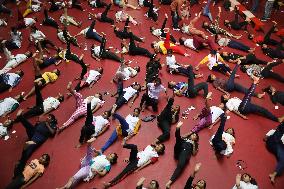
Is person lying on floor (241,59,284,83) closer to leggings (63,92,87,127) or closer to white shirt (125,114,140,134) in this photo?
white shirt (125,114,140,134)

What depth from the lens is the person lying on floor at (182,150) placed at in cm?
691

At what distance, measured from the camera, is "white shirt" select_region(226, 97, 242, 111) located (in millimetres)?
8630

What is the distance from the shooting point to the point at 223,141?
7465mm

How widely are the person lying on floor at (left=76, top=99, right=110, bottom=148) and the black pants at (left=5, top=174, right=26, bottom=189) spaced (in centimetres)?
146

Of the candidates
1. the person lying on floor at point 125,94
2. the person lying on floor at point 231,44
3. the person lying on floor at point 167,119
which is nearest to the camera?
the person lying on floor at point 167,119

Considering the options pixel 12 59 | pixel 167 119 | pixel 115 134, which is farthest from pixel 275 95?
pixel 12 59

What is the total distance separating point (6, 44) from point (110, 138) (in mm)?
5577

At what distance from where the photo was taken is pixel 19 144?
768cm

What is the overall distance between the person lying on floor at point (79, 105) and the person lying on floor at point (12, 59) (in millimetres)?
2727

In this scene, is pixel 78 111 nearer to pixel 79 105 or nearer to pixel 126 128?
pixel 79 105

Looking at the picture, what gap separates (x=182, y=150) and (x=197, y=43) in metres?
4.98

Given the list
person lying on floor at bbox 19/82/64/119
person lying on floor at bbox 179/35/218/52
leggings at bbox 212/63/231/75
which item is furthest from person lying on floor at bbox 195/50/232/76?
person lying on floor at bbox 19/82/64/119

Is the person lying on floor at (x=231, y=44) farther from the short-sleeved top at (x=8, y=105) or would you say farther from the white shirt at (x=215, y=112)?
the short-sleeved top at (x=8, y=105)

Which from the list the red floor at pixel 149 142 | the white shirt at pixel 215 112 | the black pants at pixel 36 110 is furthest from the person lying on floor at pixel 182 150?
the black pants at pixel 36 110
